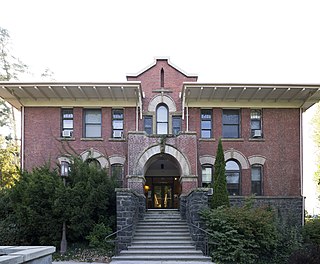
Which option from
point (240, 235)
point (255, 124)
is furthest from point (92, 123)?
point (240, 235)

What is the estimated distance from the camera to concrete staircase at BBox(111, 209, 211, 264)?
13.8 m

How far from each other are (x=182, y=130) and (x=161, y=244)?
749 cm

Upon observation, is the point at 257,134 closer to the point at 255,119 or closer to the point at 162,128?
the point at 255,119

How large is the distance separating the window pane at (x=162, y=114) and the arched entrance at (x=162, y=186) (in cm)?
342

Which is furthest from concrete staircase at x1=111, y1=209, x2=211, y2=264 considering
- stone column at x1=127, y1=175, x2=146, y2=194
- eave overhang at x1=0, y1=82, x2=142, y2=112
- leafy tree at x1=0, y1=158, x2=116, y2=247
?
eave overhang at x1=0, y1=82, x2=142, y2=112

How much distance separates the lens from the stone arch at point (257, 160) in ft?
69.7

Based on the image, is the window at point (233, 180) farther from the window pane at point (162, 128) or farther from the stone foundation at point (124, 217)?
the stone foundation at point (124, 217)

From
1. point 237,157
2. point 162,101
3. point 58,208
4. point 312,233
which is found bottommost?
point 312,233

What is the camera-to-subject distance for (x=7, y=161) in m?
27.5

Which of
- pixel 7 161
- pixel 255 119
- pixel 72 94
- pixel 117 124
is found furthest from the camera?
pixel 7 161

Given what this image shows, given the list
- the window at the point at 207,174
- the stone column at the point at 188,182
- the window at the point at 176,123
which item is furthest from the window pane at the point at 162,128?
the stone column at the point at 188,182

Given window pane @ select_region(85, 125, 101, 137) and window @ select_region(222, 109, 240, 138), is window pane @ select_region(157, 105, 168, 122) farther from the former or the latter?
Answer: window pane @ select_region(85, 125, 101, 137)

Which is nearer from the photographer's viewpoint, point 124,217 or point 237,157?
point 124,217

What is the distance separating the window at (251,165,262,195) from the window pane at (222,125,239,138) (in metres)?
2.01
